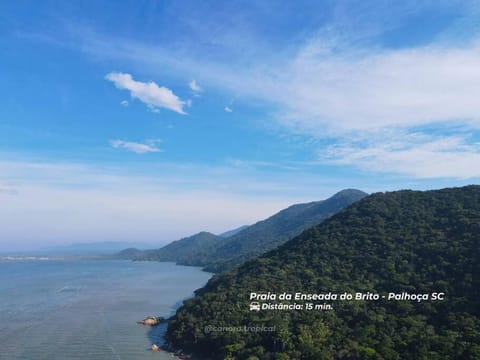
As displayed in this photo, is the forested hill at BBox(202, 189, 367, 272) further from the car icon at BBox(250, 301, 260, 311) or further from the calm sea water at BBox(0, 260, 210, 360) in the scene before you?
the car icon at BBox(250, 301, 260, 311)

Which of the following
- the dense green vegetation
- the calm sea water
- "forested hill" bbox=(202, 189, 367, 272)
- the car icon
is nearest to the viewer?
the calm sea water

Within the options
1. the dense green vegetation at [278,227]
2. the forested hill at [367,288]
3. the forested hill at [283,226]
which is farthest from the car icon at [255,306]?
the forested hill at [283,226]

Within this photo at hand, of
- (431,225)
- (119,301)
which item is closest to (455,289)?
(431,225)

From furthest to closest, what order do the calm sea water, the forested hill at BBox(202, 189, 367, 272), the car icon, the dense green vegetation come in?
the forested hill at BBox(202, 189, 367, 272)
the dense green vegetation
the car icon
the calm sea water

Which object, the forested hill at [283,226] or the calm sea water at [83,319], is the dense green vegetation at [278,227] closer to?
the forested hill at [283,226]

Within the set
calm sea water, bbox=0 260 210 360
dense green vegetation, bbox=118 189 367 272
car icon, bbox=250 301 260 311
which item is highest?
dense green vegetation, bbox=118 189 367 272

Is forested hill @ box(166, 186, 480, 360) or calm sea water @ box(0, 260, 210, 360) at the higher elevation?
forested hill @ box(166, 186, 480, 360)

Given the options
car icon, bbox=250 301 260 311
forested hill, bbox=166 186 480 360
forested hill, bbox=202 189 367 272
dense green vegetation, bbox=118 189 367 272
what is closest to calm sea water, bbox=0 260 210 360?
forested hill, bbox=166 186 480 360

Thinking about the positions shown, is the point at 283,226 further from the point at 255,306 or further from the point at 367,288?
the point at 255,306

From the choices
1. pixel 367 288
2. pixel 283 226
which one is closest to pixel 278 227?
pixel 283 226
